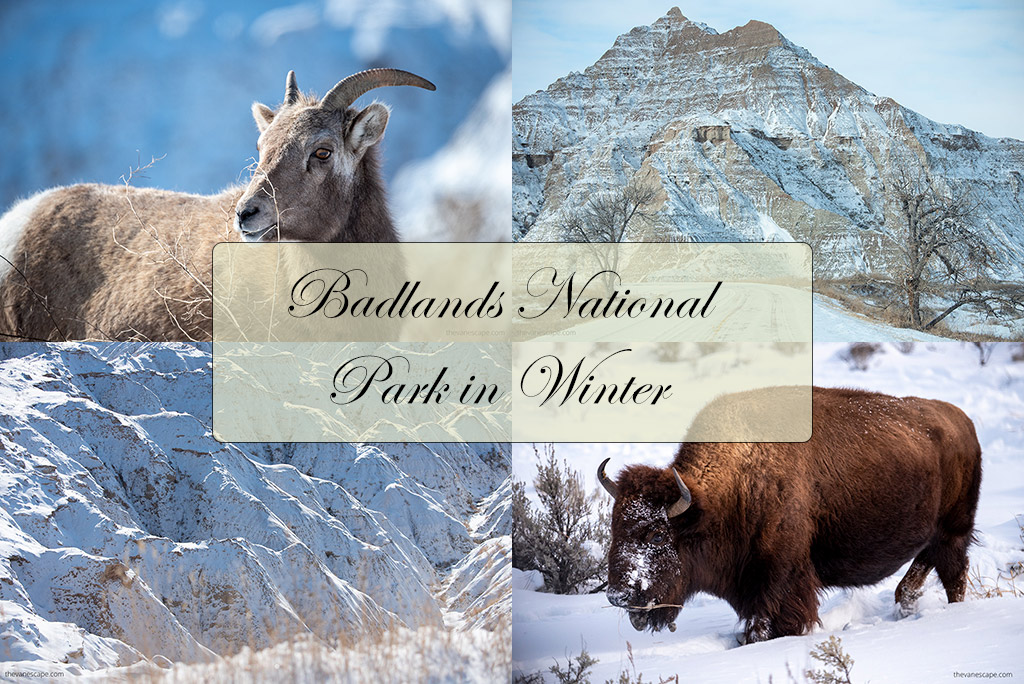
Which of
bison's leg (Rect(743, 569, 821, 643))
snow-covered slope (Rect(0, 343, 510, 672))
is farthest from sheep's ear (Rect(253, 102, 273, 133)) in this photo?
bison's leg (Rect(743, 569, 821, 643))

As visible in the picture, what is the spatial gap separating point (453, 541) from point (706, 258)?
194 cm

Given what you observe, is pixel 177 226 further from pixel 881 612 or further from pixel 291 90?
pixel 881 612

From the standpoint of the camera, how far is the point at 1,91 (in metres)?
4.30

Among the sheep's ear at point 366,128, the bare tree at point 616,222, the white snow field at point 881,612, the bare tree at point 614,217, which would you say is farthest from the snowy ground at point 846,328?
the sheep's ear at point 366,128

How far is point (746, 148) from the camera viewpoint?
4441mm

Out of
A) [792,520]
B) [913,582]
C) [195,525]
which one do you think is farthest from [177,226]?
[913,582]

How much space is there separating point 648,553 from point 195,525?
2.22 meters

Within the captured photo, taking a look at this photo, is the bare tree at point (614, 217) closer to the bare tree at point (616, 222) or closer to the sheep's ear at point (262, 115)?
the bare tree at point (616, 222)

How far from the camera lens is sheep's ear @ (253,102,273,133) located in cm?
402

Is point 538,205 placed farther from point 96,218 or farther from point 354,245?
point 96,218

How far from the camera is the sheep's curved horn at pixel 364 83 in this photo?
3.91 m


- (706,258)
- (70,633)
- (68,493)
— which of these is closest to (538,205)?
(706,258)

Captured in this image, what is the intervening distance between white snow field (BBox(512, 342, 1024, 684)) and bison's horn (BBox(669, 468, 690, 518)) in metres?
0.41

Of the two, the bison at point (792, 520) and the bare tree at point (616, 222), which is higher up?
the bare tree at point (616, 222)
